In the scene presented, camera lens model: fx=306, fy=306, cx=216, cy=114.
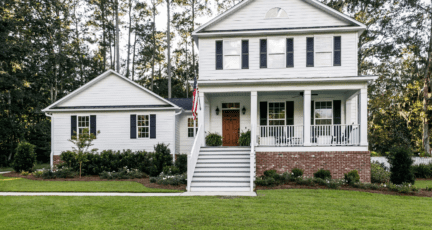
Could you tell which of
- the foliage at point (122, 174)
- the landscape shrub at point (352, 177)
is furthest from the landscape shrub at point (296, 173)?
the foliage at point (122, 174)

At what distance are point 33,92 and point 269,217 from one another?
26533 millimetres

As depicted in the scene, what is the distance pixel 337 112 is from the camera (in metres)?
15.3

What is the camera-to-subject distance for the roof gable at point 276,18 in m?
14.3

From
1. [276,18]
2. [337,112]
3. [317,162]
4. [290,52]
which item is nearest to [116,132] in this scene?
[290,52]

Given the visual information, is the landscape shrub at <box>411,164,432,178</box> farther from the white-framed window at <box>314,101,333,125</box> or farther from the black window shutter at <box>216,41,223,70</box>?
the black window shutter at <box>216,41,223,70</box>

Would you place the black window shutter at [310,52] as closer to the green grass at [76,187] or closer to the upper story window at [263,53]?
the upper story window at [263,53]

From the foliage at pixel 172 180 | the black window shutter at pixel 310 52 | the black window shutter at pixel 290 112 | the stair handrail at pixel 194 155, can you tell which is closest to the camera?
the stair handrail at pixel 194 155

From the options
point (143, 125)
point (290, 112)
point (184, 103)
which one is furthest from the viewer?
point (184, 103)

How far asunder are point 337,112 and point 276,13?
226 inches

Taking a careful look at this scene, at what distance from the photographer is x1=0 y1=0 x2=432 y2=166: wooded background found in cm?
2358

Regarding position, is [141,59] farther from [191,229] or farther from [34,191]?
[191,229]

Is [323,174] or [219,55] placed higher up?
[219,55]

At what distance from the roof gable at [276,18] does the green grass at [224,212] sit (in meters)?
8.10

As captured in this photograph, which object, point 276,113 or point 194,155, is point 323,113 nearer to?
point 276,113
